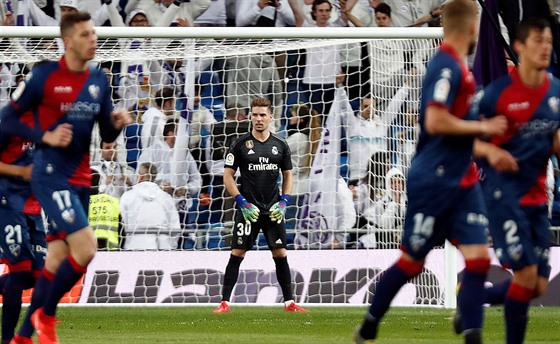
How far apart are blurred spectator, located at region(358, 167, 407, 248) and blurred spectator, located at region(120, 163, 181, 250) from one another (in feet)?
8.29

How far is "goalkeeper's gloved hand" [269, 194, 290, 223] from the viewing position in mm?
13578

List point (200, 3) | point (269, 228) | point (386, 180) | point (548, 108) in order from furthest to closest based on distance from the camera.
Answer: point (200, 3)
point (386, 180)
point (269, 228)
point (548, 108)

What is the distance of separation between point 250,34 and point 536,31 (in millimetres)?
6439

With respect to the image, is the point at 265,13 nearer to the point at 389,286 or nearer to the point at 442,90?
the point at 389,286

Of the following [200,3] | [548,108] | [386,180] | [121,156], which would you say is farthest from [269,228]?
[548,108]

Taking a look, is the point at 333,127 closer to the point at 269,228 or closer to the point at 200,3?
the point at 269,228

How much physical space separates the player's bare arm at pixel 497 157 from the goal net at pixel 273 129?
7010 millimetres

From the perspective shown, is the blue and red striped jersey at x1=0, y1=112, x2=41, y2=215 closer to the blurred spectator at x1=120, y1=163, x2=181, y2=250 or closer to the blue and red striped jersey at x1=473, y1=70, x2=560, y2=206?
the blue and red striped jersey at x1=473, y1=70, x2=560, y2=206

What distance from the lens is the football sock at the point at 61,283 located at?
7914mm

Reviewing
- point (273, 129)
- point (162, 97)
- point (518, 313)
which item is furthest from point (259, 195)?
point (518, 313)

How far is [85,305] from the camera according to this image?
1489 cm

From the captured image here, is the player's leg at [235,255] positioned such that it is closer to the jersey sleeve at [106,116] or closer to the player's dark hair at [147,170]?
the player's dark hair at [147,170]

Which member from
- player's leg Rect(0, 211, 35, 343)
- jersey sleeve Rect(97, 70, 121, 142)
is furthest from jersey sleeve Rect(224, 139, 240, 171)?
jersey sleeve Rect(97, 70, 121, 142)

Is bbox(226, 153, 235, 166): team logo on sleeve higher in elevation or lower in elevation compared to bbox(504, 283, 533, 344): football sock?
higher
